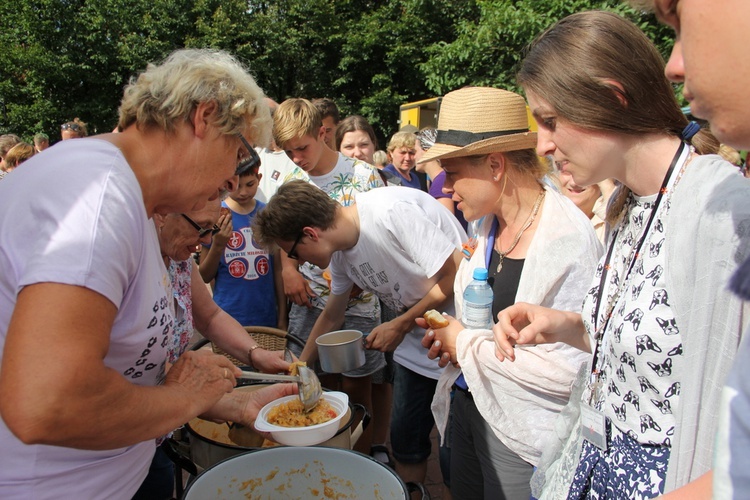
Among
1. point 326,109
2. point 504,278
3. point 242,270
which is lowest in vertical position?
point 242,270

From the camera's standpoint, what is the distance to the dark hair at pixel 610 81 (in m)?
1.26

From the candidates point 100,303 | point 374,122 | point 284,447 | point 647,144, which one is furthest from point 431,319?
point 374,122

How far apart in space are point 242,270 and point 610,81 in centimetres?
267

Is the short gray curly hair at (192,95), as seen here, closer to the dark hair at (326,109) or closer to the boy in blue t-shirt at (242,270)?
the boy in blue t-shirt at (242,270)

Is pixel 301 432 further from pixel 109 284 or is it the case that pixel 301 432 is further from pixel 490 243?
pixel 490 243

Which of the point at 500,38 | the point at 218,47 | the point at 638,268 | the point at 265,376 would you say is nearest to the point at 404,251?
the point at 265,376

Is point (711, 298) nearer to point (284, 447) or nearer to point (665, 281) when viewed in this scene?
point (665, 281)

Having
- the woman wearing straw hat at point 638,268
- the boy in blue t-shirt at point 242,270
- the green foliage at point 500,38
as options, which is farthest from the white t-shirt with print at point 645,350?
the green foliage at point 500,38

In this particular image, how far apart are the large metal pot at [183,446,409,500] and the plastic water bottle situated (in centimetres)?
65

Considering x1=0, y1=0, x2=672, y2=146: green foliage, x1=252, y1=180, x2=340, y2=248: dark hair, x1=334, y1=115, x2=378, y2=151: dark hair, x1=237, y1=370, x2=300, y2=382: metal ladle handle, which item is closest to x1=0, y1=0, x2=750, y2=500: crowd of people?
x1=237, y1=370, x2=300, y2=382: metal ladle handle

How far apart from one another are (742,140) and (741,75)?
9cm

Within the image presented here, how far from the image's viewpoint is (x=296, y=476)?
1.59 metres

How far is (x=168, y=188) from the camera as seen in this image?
1.27m

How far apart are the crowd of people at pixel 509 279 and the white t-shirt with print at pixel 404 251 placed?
1.04 ft
